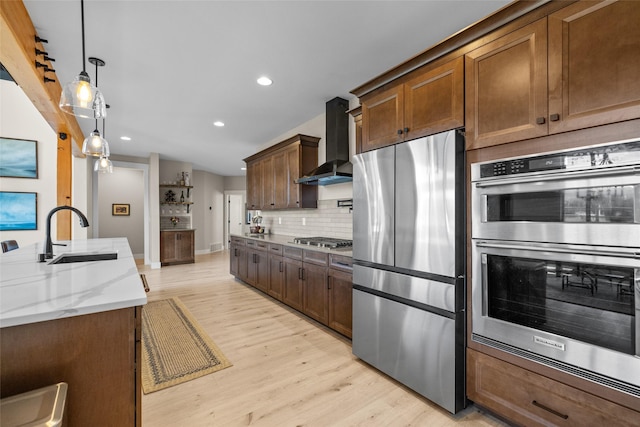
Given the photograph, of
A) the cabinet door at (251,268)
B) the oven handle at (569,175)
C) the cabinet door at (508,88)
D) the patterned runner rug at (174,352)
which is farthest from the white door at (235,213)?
the oven handle at (569,175)

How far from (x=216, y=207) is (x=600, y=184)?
9806 mm

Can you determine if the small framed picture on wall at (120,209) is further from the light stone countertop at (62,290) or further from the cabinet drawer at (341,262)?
the cabinet drawer at (341,262)

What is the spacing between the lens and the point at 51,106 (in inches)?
125

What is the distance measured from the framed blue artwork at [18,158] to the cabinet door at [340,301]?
5.69 m

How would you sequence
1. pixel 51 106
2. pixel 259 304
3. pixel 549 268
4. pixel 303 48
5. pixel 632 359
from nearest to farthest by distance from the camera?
pixel 632 359, pixel 549 268, pixel 303 48, pixel 51 106, pixel 259 304

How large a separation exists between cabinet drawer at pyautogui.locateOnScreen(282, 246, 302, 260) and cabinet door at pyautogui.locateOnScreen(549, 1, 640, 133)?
8.93 feet

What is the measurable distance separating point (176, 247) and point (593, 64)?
25.6ft

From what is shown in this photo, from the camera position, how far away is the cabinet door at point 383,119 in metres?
2.27

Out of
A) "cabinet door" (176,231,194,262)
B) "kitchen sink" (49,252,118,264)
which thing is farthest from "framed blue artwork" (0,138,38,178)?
"kitchen sink" (49,252,118,264)

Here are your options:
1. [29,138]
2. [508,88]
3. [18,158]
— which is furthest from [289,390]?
[29,138]

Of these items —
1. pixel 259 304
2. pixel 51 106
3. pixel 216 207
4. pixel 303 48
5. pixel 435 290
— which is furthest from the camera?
pixel 216 207

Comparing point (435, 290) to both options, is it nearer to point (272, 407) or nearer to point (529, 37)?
point (272, 407)

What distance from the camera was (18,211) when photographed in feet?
16.2

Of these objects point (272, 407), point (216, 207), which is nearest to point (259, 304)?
point (272, 407)
